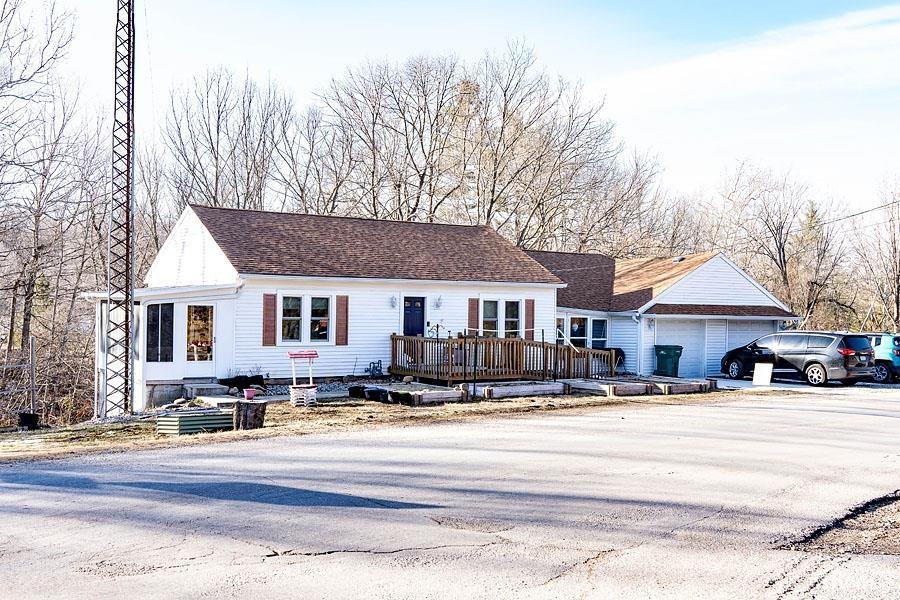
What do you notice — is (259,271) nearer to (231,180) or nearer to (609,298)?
(609,298)

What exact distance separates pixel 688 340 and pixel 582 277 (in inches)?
187

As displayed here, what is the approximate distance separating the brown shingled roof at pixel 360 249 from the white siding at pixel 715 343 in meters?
7.23

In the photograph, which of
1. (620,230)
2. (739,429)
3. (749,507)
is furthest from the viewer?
(620,230)

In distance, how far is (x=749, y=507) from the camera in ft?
27.3

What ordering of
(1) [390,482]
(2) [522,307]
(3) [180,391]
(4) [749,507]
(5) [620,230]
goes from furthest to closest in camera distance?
(5) [620,230] < (2) [522,307] < (3) [180,391] < (1) [390,482] < (4) [749,507]

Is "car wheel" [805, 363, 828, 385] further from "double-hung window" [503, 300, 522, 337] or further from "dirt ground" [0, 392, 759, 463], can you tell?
"double-hung window" [503, 300, 522, 337]

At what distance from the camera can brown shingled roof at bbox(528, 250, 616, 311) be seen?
3047 centimetres

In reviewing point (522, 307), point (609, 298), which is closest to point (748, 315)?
point (609, 298)

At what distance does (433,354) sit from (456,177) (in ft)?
69.3

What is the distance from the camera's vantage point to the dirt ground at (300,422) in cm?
1283

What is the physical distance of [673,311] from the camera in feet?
95.2

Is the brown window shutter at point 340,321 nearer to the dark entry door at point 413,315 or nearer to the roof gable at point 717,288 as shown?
the dark entry door at point 413,315

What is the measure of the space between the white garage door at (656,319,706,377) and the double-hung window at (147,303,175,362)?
54.3ft

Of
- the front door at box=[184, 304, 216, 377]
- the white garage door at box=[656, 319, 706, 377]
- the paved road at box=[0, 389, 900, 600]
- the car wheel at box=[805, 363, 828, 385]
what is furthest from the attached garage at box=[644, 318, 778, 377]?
the paved road at box=[0, 389, 900, 600]
